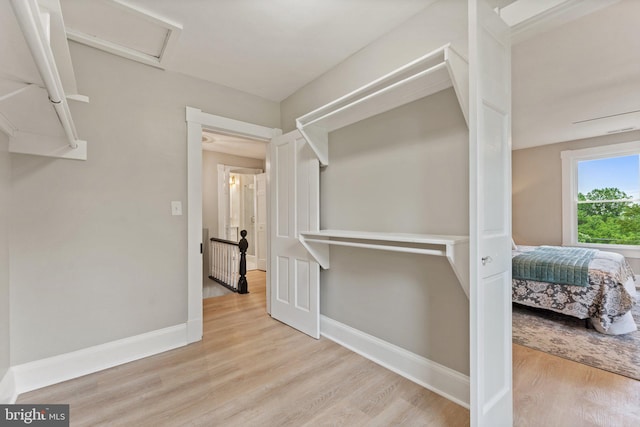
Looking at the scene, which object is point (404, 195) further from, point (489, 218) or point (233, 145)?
point (233, 145)

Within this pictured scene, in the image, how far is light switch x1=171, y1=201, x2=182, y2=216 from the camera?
255cm

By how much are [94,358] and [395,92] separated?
2.95 meters

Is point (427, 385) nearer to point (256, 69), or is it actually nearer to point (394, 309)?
point (394, 309)

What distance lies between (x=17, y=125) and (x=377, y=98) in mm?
2253

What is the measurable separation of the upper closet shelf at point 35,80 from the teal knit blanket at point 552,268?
4.23m

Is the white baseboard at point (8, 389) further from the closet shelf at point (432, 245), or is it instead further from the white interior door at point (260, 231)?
the white interior door at point (260, 231)

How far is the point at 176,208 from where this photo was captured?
256 cm

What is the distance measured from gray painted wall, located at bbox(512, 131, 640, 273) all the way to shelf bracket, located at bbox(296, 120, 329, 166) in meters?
5.10

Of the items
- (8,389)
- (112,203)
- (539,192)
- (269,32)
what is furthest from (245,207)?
(539,192)

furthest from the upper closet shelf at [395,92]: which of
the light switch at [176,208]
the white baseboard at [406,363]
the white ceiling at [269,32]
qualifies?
the white baseboard at [406,363]

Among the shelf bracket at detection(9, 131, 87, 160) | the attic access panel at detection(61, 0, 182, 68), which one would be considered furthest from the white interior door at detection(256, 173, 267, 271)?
the shelf bracket at detection(9, 131, 87, 160)

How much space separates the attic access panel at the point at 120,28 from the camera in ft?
5.86

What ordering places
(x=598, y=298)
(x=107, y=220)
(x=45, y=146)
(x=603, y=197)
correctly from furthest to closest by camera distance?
(x=603, y=197) → (x=598, y=298) → (x=107, y=220) → (x=45, y=146)

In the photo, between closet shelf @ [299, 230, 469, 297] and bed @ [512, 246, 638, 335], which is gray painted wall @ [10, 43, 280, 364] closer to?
closet shelf @ [299, 230, 469, 297]
